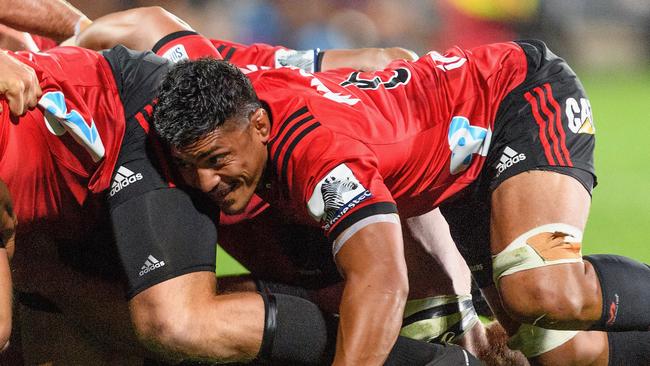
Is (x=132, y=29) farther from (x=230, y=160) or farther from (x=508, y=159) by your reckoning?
(x=508, y=159)

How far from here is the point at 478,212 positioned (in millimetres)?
3887

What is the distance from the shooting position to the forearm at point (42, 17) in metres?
4.40

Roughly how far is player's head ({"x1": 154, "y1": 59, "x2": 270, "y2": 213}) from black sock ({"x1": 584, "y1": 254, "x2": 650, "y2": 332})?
4.08 feet

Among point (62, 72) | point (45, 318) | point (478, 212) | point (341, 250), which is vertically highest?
point (62, 72)

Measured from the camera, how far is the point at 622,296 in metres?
3.38

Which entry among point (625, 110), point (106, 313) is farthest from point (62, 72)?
point (625, 110)

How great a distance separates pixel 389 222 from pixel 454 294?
1.29m

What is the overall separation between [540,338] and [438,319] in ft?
1.73

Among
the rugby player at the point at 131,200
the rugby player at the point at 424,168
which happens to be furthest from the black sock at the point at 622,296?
the rugby player at the point at 131,200

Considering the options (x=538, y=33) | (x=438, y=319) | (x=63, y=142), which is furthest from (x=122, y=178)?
(x=538, y=33)

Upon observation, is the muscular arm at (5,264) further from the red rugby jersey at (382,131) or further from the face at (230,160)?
the red rugby jersey at (382,131)

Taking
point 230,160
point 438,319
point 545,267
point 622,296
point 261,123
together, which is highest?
point 261,123

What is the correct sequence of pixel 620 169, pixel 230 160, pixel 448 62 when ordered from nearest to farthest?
pixel 230 160 < pixel 448 62 < pixel 620 169

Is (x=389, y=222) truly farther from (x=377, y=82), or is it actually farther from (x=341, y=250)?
(x=377, y=82)
